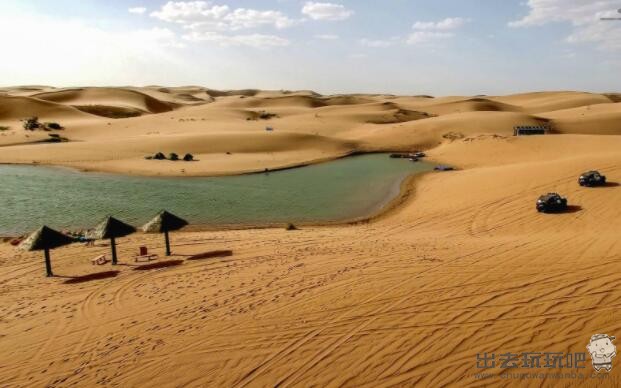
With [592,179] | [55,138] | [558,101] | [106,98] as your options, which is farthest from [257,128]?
[558,101]

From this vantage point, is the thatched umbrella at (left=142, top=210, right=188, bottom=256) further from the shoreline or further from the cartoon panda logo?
the cartoon panda logo

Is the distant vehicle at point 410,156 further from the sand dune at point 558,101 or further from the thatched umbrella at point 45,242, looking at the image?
the sand dune at point 558,101

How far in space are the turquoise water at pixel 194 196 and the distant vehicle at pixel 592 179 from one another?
11133 mm

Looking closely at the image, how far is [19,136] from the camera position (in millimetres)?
51062

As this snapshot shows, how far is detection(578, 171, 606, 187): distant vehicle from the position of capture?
23344 millimetres

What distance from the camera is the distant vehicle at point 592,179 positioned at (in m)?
23.3

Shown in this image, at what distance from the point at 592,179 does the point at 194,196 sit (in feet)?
79.8

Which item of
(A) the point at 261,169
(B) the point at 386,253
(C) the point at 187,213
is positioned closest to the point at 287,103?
(A) the point at 261,169

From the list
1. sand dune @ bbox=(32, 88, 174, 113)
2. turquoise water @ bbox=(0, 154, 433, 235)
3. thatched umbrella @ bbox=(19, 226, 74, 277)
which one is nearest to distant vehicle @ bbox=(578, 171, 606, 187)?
turquoise water @ bbox=(0, 154, 433, 235)

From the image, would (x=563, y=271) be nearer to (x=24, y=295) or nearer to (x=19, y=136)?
(x=24, y=295)

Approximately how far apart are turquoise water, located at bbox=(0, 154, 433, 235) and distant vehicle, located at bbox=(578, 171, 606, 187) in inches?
438

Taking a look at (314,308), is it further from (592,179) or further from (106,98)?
(106,98)

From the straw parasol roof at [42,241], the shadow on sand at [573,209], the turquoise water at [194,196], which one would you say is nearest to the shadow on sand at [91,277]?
the straw parasol roof at [42,241]

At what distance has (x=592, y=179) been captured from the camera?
23391 millimetres
